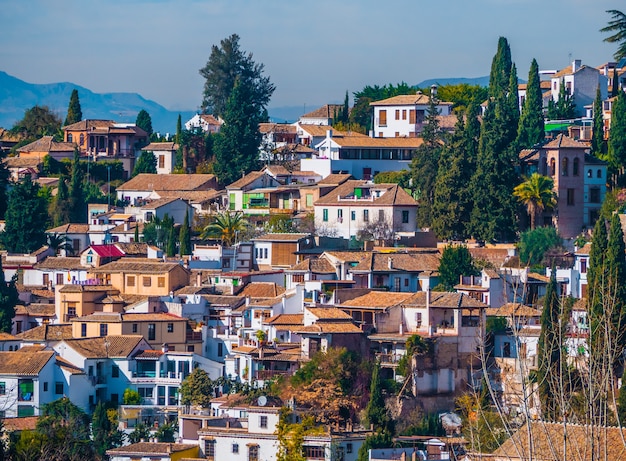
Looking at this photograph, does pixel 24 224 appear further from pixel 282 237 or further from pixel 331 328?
pixel 331 328

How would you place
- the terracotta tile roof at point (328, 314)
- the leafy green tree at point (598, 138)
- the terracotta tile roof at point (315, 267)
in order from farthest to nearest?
1. the leafy green tree at point (598, 138)
2. the terracotta tile roof at point (315, 267)
3. the terracotta tile roof at point (328, 314)

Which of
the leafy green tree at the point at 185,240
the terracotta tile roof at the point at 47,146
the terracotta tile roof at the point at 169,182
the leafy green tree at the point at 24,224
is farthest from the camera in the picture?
the terracotta tile roof at the point at 47,146

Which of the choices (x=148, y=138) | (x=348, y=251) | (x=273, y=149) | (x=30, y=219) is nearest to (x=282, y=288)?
(x=348, y=251)

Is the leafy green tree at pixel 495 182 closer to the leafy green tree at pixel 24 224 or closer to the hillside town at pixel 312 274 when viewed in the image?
the hillside town at pixel 312 274

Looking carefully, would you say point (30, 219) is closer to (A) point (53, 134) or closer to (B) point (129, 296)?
(B) point (129, 296)

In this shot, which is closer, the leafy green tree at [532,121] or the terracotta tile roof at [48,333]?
the terracotta tile roof at [48,333]

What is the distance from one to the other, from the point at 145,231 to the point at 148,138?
18.6 m

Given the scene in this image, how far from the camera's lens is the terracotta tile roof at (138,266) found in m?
59.8

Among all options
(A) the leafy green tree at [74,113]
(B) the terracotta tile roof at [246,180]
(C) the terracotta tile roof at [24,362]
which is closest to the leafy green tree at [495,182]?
(B) the terracotta tile roof at [246,180]

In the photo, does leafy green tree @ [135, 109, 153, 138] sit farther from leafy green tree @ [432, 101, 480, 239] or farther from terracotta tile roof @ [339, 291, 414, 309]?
terracotta tile roof @ [339, 291, 414, 309]

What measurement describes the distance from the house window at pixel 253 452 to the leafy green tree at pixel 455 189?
19596 millimetres

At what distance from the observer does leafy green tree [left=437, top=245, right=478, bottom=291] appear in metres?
55.3

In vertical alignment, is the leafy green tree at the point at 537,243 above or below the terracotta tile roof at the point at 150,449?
above

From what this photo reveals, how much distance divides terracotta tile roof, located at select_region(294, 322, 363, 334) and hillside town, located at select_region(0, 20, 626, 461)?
4.0 inches
